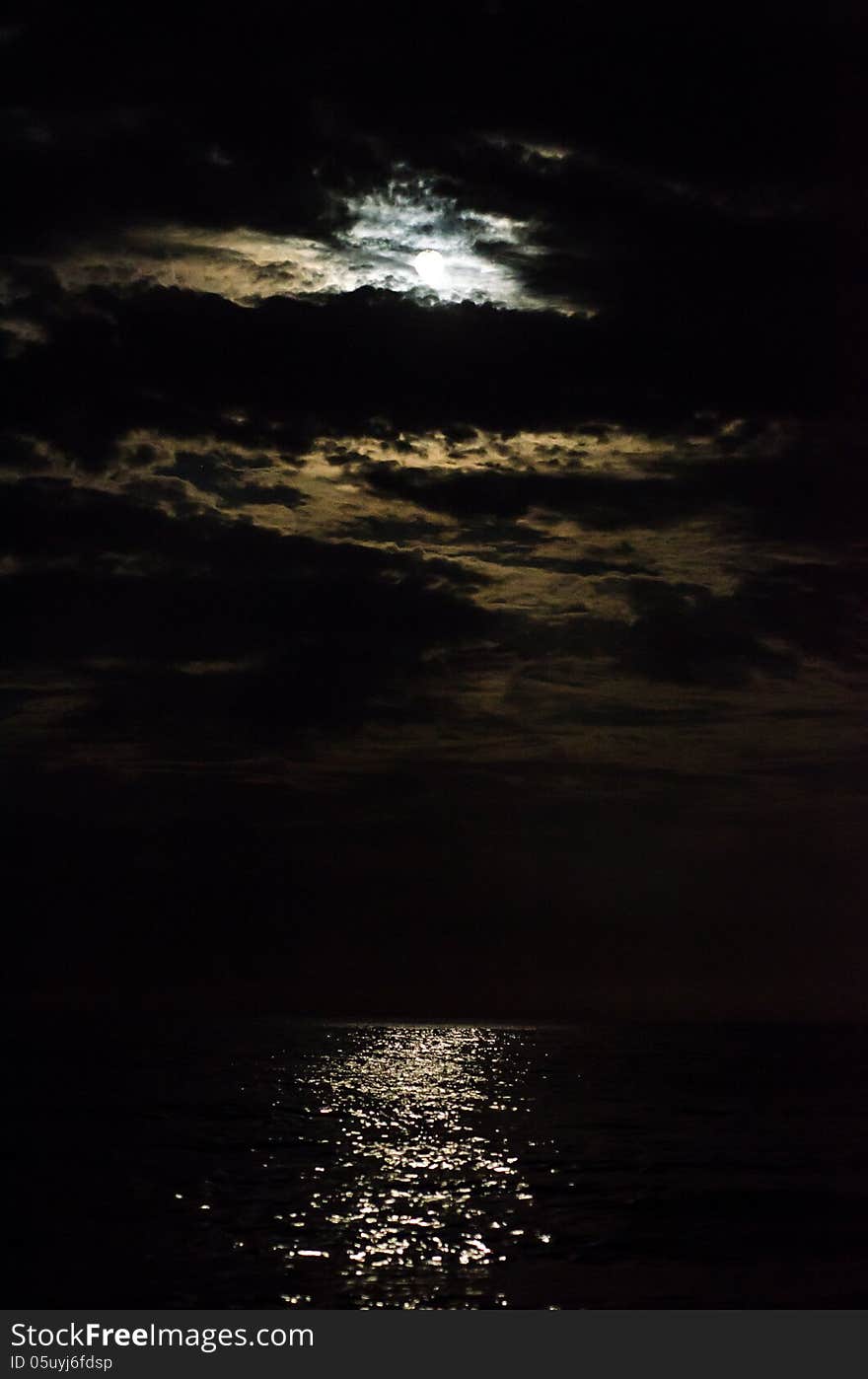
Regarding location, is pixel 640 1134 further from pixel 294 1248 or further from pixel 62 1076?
pixel 62 1076

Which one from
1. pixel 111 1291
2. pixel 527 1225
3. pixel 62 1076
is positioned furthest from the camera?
pixel 62 1076

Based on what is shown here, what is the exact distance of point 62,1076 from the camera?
98188 millimetres

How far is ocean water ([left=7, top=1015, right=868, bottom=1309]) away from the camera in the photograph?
92.8 feet

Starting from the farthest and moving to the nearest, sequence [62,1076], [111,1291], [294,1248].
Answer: [62,1076]
[294,1248]
[111,1291]

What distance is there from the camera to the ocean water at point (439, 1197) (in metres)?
28.3

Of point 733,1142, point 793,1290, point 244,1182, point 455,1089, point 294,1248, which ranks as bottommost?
point 793,1290

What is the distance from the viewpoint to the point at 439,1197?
39.8 m

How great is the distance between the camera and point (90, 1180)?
1693 inches

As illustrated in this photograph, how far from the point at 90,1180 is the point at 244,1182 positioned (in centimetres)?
459

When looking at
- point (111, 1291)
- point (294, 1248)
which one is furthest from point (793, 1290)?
point (111, 1291)
